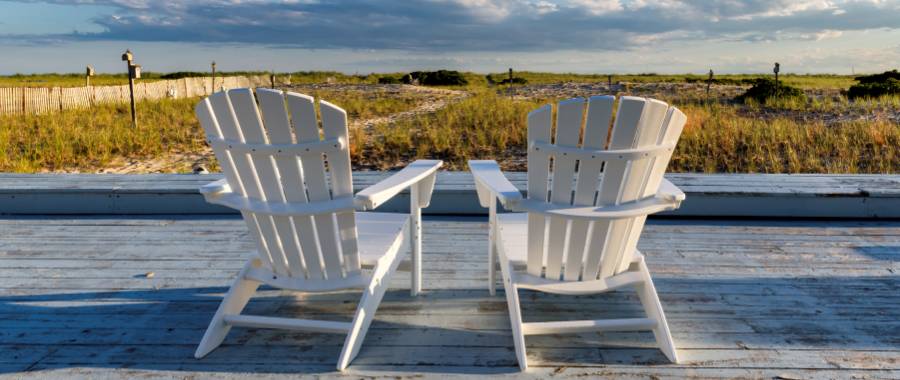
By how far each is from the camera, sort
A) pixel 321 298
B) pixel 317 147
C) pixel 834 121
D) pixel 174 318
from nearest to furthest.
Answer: pixel 317 147 → pixel 174 318 → pixel 321 298 → pixel 834 121

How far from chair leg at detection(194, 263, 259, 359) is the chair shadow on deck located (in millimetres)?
34

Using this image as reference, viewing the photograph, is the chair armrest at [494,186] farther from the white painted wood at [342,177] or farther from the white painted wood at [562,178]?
the white painted wood at [342,177]

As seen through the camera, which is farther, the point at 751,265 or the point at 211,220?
the point at 211,220

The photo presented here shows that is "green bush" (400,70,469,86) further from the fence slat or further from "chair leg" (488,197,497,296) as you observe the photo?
"chair leg" (488,197,497,296)

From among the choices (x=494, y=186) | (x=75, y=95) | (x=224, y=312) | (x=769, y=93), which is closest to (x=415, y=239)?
(x=494, y=186)

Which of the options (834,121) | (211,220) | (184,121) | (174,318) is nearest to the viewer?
(174,318)

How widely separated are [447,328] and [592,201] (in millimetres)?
691

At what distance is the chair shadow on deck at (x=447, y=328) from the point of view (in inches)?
82.2

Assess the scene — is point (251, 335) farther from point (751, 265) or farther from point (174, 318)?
point (751, 265)

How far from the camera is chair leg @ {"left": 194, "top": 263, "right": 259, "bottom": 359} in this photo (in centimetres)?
212

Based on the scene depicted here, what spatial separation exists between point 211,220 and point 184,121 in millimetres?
8141

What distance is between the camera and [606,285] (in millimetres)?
2215

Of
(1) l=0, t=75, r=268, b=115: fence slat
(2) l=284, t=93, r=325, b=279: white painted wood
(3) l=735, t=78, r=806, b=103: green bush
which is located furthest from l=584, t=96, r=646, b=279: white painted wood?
(3) l=735, t=78, r=806, b=103: green bush

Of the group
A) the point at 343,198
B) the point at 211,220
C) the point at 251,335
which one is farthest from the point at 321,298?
the point at 211,220
